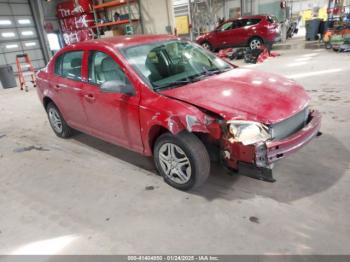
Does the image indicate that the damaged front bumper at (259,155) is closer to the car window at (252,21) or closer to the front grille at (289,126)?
the front grille at (289,126)

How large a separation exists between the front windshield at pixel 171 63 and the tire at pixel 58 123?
5.91 feet

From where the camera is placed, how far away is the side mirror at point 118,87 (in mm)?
2713

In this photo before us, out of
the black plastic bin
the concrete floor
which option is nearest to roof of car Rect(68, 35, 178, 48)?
the concrete floor

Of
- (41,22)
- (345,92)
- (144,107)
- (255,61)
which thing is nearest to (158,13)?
(255,61)

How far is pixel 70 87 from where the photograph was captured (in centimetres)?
350

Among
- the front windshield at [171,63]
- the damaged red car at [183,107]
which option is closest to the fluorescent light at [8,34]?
the damaged red car at [183,107]

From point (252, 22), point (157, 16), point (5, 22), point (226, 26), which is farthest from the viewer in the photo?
point (5, 22)

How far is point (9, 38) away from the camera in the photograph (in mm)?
15141

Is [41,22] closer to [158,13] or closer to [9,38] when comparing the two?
[9,38]

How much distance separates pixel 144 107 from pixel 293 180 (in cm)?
159

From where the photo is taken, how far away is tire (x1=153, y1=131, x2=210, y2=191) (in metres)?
2.40

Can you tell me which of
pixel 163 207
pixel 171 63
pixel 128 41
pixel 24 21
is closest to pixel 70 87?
pixel 128 41

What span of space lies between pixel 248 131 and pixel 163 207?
100 centimetres

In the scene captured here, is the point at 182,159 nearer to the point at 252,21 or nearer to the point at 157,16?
the point at 252,21
